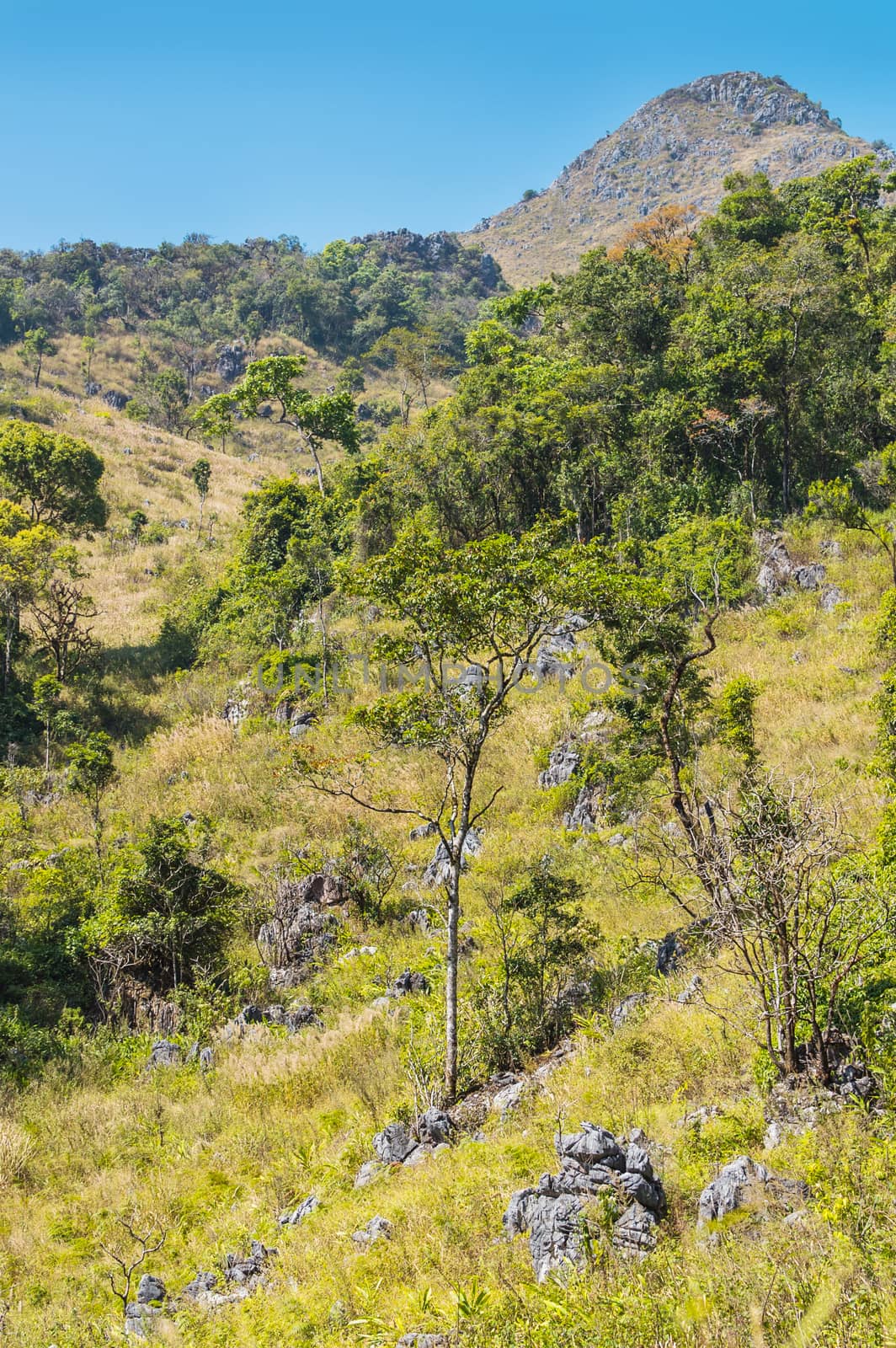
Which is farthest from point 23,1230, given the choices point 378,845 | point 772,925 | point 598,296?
point 598,296

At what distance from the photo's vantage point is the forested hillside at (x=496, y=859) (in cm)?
455

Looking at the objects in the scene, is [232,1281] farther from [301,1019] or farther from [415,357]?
[415,357]

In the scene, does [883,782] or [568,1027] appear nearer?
[568,1027]

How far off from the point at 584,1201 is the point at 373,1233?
5.37ft

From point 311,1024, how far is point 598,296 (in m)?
25.5

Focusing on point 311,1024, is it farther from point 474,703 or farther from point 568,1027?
point 474,703

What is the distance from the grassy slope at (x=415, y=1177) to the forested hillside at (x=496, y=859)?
0.13 ft

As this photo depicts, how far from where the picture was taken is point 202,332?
70.2m

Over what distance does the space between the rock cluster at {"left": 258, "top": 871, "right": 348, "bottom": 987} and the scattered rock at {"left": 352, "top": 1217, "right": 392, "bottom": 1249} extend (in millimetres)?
6264

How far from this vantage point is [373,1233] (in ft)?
16.6

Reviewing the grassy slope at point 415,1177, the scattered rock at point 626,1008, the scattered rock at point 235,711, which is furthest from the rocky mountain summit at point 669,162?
the scattered rock at point 626,1008

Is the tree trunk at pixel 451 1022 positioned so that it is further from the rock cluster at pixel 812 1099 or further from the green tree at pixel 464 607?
the rock cluster at pixel 812 1099

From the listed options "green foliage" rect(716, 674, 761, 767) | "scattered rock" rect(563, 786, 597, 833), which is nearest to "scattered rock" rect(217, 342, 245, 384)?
"scattered rock" rect(563, 786, 597, 833)

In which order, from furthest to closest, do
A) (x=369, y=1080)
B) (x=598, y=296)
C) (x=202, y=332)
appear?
1. (x=202, y=332)
2. (x=598, y=296)
3. (x=369, y=1080)
